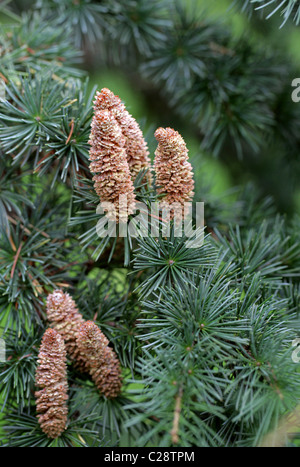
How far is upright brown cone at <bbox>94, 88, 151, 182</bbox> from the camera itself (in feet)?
1.23

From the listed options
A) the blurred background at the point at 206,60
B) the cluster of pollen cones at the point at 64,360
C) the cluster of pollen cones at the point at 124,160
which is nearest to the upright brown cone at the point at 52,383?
the cluster of pollen cones at the point at 64,360

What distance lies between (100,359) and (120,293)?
0.08 metres

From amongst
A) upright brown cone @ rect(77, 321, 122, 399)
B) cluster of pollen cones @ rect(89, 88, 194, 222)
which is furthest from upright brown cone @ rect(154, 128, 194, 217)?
upright brown cone @ rect(77, 321, 122, 399)

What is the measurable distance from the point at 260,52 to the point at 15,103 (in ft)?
1.20

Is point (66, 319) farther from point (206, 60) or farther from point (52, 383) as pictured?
point (206, 60)

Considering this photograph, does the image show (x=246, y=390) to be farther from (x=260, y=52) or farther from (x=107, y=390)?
(x=260, y=52)

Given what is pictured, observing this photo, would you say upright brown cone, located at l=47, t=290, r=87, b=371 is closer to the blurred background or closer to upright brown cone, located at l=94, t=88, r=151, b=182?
upright brown cone, located at l=94, t=88, r=151, b=182

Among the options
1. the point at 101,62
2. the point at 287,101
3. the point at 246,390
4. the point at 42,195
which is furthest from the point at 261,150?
the point at 246,390

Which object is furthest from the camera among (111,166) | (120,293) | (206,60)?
(206,60)

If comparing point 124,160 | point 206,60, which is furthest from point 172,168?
point 206,60

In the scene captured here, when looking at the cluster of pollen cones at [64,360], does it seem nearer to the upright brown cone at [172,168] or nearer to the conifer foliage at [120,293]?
the conifer foliage at [120,293]

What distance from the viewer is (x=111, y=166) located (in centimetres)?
37

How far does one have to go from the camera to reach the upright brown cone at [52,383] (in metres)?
0.38

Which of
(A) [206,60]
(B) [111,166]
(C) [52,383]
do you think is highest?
(A) [206,60]
